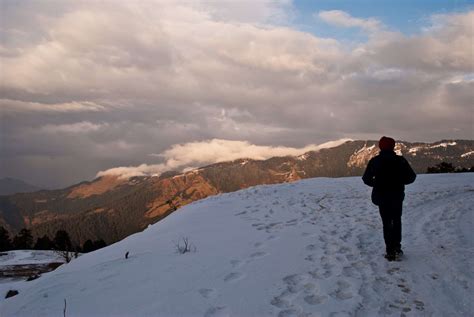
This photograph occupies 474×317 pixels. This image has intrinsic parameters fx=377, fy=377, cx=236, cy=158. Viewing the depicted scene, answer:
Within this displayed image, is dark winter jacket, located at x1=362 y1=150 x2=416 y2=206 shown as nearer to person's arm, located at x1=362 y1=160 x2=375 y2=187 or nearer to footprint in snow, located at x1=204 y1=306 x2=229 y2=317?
person's arm, located at x1=362 y1=160 x2=375 y2=187

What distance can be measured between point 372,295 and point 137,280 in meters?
4.30

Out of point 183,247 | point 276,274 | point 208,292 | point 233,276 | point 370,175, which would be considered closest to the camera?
point 208,292

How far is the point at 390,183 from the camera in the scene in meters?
8.79

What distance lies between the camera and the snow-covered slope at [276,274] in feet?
19.8

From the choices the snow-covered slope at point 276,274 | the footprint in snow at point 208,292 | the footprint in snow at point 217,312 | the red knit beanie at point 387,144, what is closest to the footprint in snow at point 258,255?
the snow-covered slope at point 276,274

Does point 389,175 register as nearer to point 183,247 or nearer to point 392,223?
point 392,223

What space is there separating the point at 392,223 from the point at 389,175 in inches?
44.3

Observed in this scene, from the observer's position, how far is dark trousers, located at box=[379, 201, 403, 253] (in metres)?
8.66

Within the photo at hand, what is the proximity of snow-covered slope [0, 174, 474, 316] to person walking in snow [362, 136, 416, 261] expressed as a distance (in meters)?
0.62

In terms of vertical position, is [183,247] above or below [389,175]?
below

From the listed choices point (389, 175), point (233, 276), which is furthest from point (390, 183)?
point (233, 276)

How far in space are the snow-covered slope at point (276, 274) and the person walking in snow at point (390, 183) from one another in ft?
2.05

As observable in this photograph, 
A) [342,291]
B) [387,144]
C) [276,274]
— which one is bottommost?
[342,291]

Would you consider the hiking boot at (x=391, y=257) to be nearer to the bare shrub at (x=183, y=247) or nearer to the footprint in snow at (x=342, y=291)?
the footprint in snow at (x=342, y=291)
